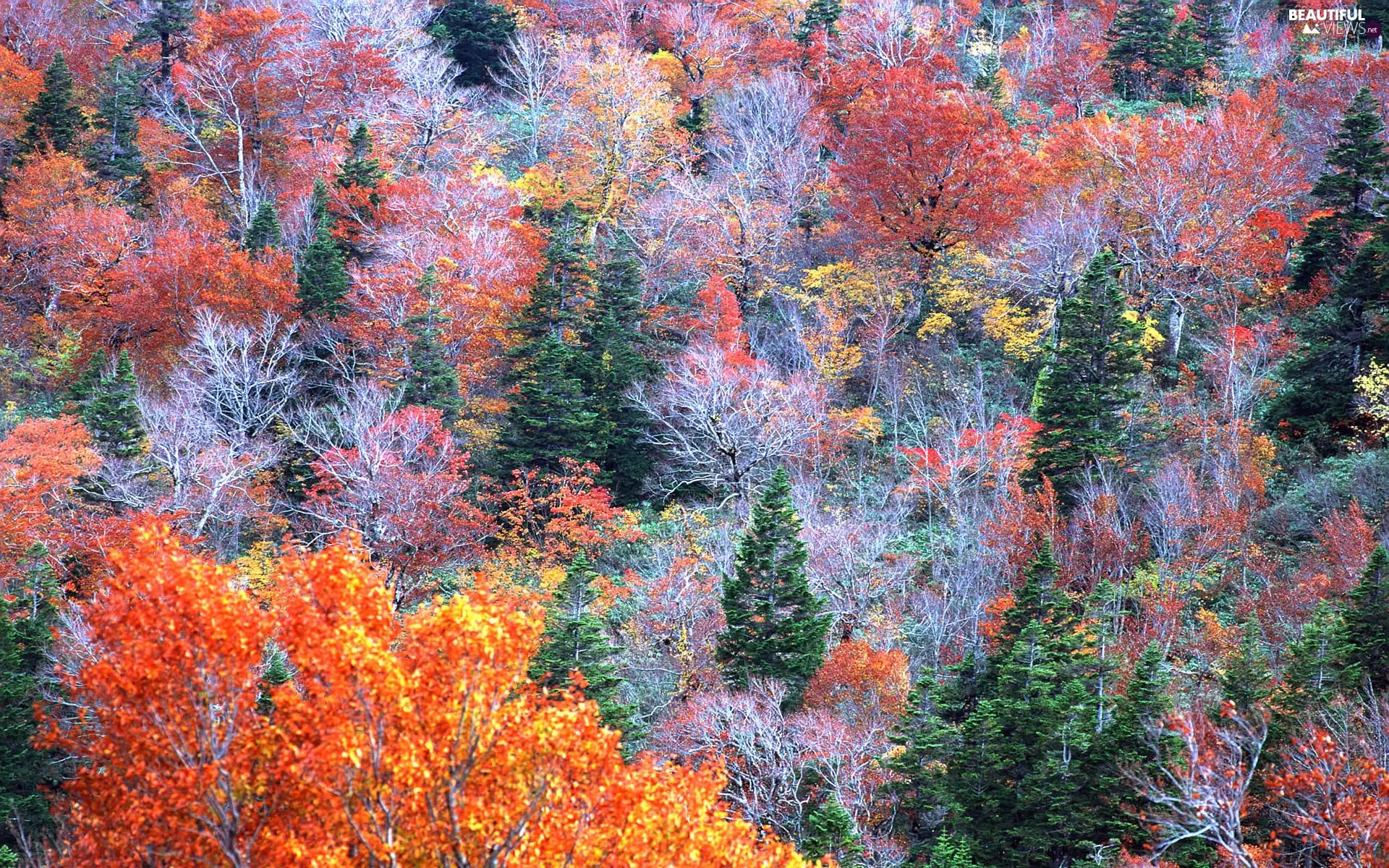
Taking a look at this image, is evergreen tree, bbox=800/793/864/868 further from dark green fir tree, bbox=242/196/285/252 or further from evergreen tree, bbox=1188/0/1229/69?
evergreen tree, bbox=1188/0/1229/69

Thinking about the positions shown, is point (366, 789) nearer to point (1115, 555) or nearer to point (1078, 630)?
point (1078, 630)

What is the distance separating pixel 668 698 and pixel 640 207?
22.4 m

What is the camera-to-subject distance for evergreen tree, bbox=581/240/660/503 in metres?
35.3

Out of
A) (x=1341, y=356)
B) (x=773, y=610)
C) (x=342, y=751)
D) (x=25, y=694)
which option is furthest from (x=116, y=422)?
(x=1341, y=356)

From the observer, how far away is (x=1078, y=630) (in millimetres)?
23219

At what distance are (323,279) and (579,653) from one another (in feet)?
68.0

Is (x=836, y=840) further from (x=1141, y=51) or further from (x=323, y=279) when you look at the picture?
(x=1141, y=51)

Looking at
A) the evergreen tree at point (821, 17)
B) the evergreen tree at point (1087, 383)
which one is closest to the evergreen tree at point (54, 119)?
the evergreen tree at point (821, 17)

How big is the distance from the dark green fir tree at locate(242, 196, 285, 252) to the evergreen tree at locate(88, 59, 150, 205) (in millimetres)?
7696

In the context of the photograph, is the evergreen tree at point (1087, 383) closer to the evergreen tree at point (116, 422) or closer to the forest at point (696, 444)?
the forest at point (696, 444)

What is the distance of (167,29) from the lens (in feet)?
168

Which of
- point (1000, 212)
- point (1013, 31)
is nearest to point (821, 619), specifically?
point (1000, 212)

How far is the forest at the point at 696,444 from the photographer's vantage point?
14.2 m

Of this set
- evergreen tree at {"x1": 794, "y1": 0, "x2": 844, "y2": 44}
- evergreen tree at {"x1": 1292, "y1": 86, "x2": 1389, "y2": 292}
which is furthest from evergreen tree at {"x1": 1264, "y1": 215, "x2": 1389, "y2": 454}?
evergreen tree at {"x1": 794, "y1": 0, "x2": 844, "y2": 44}
